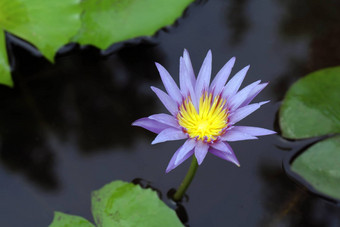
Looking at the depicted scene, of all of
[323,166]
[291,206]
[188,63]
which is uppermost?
[188,63]

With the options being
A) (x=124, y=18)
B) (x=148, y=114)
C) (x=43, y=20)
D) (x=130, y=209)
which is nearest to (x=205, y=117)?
(x=130, y=209)

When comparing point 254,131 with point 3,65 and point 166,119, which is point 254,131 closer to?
point 166,119

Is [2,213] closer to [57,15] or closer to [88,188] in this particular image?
[88,188]

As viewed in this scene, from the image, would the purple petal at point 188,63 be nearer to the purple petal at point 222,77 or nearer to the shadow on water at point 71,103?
the purple petal at point 222,77

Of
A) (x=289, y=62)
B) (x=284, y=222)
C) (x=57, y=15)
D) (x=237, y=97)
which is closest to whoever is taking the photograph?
(x=237, y=97)

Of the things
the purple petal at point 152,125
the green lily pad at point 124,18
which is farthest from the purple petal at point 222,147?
the green lily pad at point 124,18

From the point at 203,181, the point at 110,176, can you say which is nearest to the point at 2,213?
the point at 110,176
